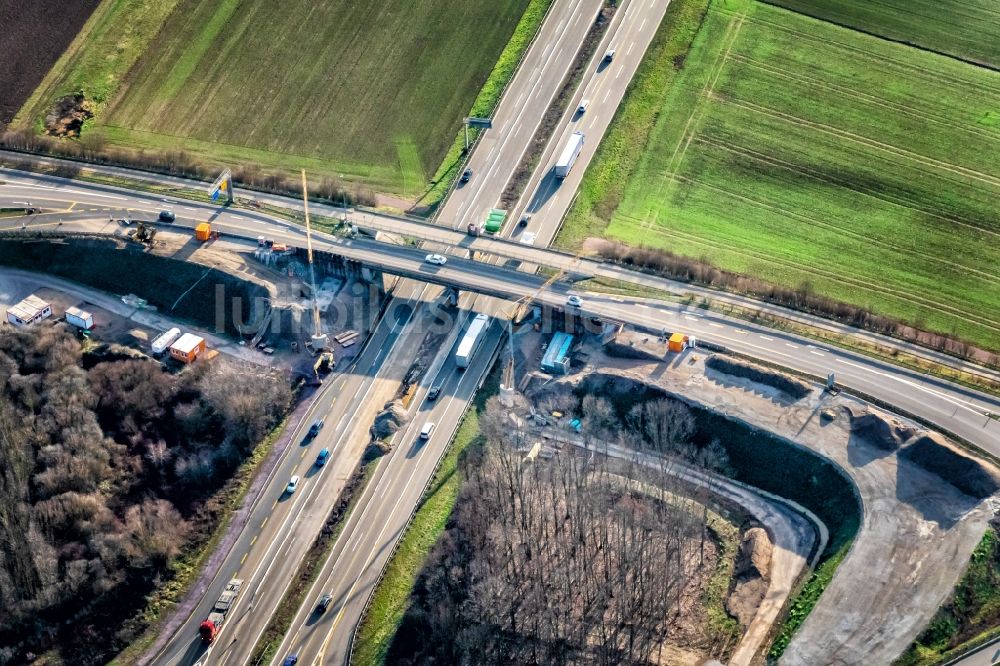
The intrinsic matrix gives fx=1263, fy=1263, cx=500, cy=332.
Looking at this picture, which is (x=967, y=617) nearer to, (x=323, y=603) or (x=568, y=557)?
(x=568, y=557)

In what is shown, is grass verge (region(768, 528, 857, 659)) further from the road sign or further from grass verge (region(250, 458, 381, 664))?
the road sign

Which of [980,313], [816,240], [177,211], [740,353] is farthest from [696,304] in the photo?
[177,211]

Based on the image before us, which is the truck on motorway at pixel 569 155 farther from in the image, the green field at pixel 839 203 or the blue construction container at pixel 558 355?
the blue construction container at pixel 558 355

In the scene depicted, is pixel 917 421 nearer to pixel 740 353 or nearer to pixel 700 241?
pixel 740 353

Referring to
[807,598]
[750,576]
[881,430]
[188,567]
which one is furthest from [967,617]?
[188,567]

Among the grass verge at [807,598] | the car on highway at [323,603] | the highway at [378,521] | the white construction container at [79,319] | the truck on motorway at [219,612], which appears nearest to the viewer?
the grass verge at [807,598]

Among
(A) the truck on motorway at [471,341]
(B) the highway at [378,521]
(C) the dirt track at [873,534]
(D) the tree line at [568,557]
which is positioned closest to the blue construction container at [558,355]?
(D) the tree line at [568,557]
